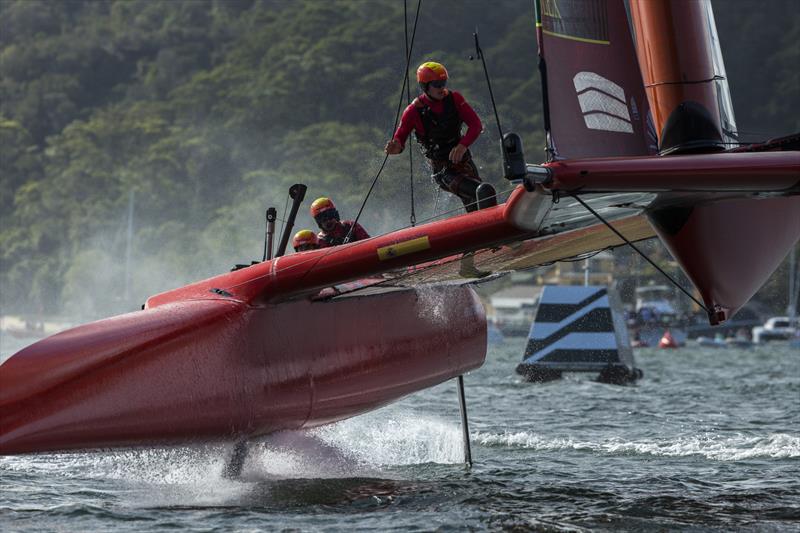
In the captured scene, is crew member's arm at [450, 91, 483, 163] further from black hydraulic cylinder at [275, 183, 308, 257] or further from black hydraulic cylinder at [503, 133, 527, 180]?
black hydraulic cylinder at [503, 133, 527, 180]

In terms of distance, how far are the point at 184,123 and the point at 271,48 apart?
6047mm

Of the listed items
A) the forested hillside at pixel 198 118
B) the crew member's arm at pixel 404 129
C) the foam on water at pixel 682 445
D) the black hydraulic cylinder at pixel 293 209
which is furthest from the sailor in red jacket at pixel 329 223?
the forested hillside at pixel 198 118

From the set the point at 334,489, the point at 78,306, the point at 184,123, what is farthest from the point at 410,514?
the point at 184,123

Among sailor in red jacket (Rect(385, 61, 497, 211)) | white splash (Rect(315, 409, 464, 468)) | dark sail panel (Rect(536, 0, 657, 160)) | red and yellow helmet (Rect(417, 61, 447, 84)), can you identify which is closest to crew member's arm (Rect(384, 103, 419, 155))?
sailor in red jacket (Rect(385, 61, 497, 211))

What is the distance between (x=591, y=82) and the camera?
6824 mm

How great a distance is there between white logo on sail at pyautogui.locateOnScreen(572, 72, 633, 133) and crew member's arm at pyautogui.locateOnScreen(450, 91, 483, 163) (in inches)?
28.3

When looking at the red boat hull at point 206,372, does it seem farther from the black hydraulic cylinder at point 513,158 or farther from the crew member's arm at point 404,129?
the black hydraulic cylinder at point 513,158

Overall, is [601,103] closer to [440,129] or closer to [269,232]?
[440,129]

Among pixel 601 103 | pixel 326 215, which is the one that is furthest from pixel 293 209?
pixel 601 103

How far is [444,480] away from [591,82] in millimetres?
2241

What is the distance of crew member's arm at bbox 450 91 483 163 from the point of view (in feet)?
23.5

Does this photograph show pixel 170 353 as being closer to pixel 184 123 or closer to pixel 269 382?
Result: pixel 269 382

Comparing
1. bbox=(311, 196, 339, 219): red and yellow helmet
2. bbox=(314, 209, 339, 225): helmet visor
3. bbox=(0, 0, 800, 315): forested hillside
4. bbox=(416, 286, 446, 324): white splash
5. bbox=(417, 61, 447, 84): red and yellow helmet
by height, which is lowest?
bbox=(416, 286, 446, 324): white splash

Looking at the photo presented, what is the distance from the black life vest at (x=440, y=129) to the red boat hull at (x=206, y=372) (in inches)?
34.8
